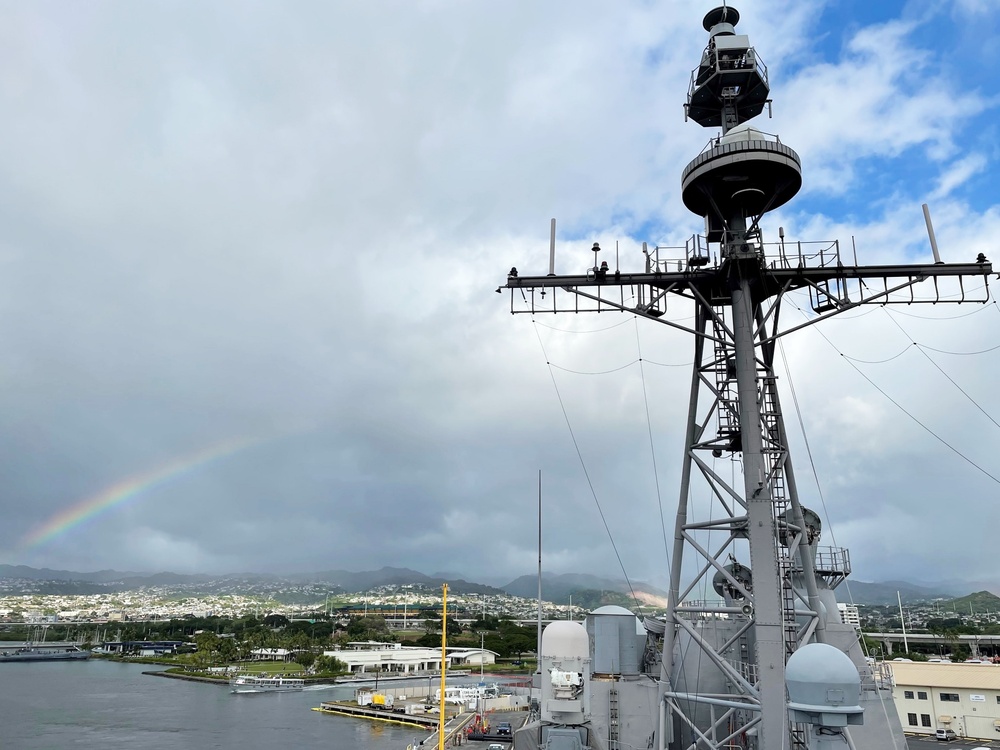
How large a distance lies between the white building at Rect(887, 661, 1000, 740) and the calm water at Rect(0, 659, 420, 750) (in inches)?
1296

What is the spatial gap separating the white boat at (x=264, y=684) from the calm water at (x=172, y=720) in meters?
1.74

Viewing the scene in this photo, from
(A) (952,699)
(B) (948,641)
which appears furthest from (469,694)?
(B) (948,641)

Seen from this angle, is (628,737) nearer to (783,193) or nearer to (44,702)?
(783,193)

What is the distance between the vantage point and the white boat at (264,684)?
80.6 meters

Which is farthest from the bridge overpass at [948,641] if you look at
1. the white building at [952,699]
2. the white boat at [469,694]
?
the white boat at [469,694]

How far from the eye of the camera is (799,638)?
13.6 metres

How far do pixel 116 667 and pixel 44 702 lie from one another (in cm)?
5611

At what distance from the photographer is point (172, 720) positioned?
2319 inches

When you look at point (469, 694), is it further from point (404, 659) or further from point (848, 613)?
point (404, 659)

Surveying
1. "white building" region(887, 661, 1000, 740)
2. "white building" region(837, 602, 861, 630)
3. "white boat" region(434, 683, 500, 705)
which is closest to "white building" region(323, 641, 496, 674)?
"white boat" region(434, 683, 500, 705)

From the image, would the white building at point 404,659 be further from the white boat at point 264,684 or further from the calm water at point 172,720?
the calm water at point 172,720

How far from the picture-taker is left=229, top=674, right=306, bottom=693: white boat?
80.6 metres

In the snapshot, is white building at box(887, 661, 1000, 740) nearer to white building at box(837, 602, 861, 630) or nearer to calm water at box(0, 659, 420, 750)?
white building at box(837, 602, 861, 630)

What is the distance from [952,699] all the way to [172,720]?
60.0 metres
